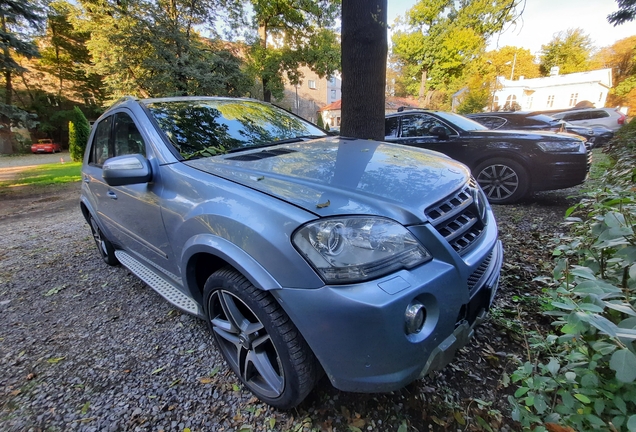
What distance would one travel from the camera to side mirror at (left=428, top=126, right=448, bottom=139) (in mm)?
5055

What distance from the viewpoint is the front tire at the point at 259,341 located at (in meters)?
1.36

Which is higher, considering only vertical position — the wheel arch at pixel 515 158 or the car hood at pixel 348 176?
the car hood at pixel 348 176

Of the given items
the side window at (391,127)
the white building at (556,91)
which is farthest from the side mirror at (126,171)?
the white building at (556,91)

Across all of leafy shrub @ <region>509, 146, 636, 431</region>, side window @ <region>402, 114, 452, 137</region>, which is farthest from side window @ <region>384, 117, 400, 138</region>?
leafy shrub @ <region>509, 146, 636, 431</region>

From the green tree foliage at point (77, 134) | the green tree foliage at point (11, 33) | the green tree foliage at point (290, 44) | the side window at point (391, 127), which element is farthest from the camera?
the green tree foliage at point (290, 44)

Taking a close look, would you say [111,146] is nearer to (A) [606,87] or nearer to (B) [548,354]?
(B) [548,354]

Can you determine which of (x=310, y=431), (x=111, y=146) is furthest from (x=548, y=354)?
(x=111, y=146)

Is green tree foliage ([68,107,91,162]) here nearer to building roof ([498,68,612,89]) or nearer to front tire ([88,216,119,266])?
front tire ([88,216,119,266])

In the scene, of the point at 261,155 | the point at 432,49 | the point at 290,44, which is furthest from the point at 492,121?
the point at 432,49

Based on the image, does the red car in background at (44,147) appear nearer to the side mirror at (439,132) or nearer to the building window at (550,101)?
the side mirror at (439,132)

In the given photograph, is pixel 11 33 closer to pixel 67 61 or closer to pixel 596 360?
pixel 596 360

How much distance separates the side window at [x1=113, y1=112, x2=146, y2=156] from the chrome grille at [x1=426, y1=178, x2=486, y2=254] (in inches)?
81.5

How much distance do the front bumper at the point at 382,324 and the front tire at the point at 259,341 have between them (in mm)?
127

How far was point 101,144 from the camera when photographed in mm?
3066
